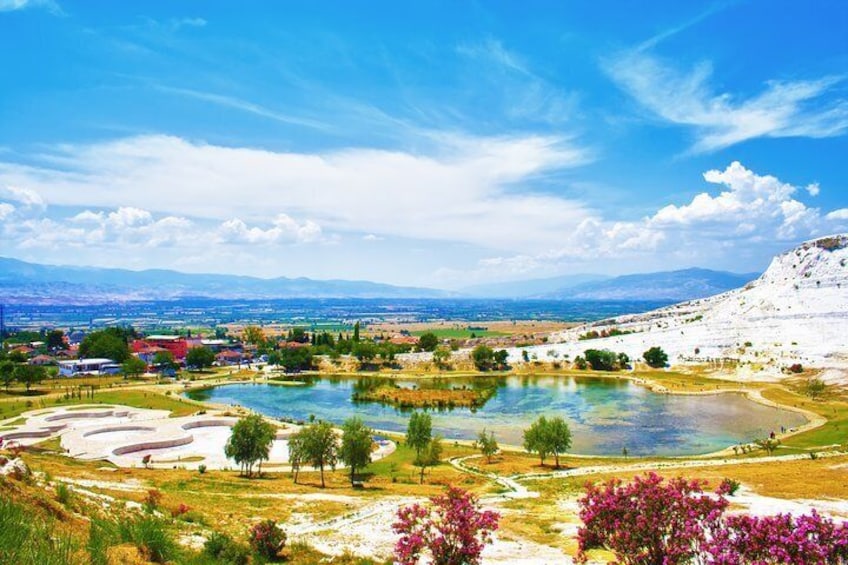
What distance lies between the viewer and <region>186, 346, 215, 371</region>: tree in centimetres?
13762

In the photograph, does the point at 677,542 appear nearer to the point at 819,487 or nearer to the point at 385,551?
the point at 385,551

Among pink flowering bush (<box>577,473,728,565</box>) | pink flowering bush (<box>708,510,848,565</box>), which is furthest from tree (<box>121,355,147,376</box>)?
pink flowering bush (<box>708,510,848,565</box>)

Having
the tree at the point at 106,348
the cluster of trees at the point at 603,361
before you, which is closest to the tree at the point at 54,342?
the tree at the point at 106,348

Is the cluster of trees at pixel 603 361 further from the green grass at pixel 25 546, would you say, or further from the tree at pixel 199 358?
the green grass at pixel 25 546

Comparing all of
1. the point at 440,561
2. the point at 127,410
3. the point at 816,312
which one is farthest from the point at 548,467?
the point at 816,312

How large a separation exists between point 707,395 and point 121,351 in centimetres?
13367

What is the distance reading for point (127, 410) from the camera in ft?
254

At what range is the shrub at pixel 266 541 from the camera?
19.3 m

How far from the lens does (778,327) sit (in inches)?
5138

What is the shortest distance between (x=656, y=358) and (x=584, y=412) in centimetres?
5902

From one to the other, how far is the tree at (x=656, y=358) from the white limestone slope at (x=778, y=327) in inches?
135

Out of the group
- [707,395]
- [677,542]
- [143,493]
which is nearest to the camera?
[677,542]

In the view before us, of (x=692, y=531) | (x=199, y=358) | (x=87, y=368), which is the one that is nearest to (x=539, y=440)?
(x=692, y=531)

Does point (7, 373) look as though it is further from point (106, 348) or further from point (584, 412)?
point (584, 412)
